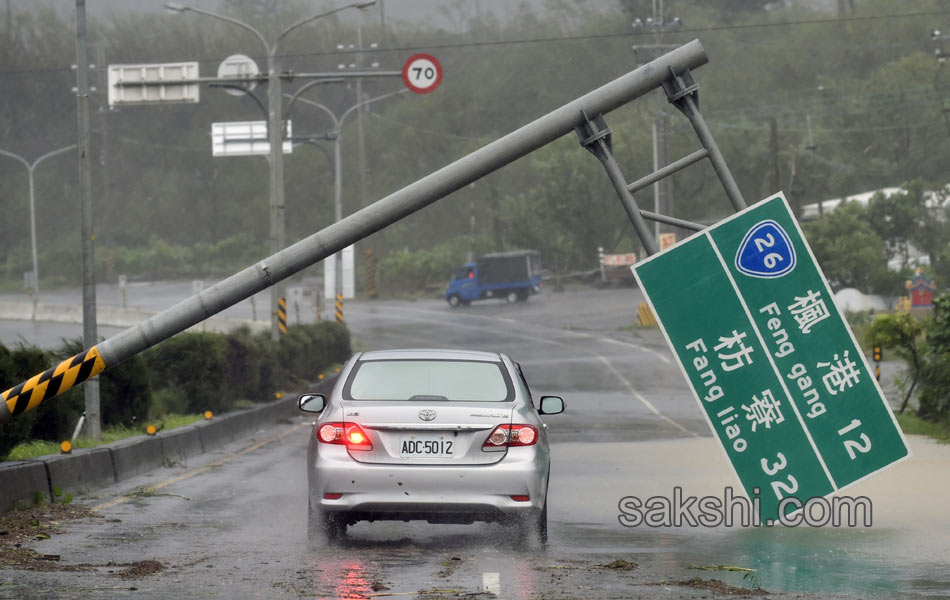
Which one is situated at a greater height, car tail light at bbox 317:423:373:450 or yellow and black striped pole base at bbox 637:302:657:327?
car tail light at bbox 317:423:373:450

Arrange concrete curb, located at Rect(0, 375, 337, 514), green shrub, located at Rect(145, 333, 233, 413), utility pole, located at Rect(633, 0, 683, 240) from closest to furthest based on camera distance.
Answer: concrete curb, located at Rect(0, 375, 337, 514), green shrub, located at Rect(145, 333, 233, 413), utility pole, located at Rect(633, 0, 683, 240)

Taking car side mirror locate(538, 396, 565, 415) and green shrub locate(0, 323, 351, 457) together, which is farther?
green shrub locate(0, 323, 351, 457)

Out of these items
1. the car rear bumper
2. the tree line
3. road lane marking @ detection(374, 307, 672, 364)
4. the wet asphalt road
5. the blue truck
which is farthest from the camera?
the tree line

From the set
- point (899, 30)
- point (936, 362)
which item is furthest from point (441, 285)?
point (936, 362)

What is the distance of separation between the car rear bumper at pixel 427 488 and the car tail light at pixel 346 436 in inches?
2.5

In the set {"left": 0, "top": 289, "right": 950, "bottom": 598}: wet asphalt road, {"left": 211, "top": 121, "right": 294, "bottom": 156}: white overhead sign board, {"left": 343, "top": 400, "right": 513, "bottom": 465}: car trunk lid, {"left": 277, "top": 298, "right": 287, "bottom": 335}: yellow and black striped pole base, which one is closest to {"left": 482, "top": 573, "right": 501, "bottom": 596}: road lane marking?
{"left": 0, "top": 289, "right": 950, "bottom": 598}: wet asphalt road

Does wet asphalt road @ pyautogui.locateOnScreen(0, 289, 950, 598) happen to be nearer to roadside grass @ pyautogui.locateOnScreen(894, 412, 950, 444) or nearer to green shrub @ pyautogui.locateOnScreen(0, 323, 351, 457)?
roadside grass @ pyautogui.locateOnScreen(894, 412, 950, 444)

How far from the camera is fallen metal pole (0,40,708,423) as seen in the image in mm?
10414

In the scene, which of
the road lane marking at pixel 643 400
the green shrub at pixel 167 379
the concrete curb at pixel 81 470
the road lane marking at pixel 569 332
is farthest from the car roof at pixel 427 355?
the road lane marking at pixel 569 332

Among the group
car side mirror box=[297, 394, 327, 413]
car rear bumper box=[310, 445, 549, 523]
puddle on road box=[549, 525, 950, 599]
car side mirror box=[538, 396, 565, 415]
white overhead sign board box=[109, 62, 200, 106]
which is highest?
white overhead sign board box=[109, 62, 200, 106]

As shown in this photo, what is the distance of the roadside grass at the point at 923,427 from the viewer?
2061 cm

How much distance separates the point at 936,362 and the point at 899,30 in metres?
91.3

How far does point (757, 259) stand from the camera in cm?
945

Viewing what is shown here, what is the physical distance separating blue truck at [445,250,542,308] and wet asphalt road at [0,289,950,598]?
5401 cm
